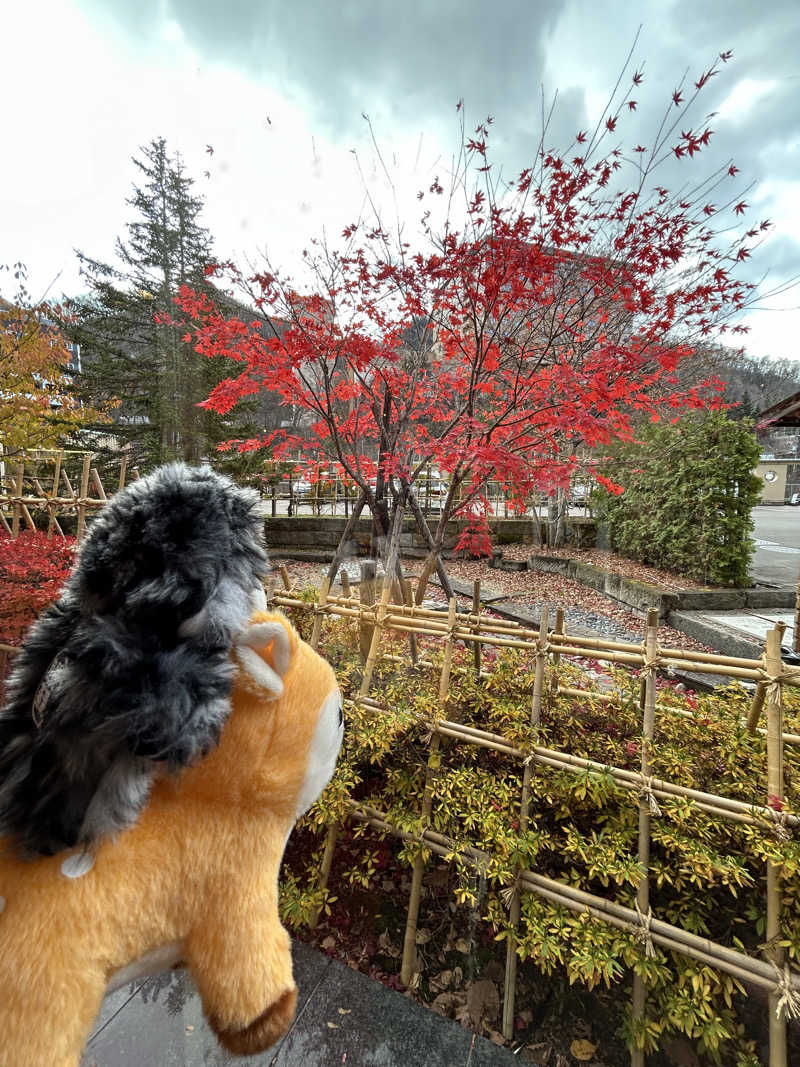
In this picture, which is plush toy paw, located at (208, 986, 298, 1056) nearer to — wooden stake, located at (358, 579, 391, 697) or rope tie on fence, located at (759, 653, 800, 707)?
wooden stake, located at (358, 579, 391, 697)

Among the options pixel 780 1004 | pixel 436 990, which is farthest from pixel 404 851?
pixel 780 1004

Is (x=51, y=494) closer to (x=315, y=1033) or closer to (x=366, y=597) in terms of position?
(x=366, y=597)

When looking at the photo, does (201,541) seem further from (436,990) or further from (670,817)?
(436,990)

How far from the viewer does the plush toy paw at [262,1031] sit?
3.27 ft

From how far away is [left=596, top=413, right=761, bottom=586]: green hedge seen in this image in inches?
311

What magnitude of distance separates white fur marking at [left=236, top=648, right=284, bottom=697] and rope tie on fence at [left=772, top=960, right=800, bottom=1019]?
2.01m

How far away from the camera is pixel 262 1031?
101 cm

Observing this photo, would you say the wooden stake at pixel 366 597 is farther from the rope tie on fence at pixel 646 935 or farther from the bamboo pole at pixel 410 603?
the rope tie on fence at pixel 646 935

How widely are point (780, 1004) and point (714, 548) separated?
7828mm

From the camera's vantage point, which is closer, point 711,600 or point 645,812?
point 645,812

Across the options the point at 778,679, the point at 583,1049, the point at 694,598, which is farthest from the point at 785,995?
the point at 694,598

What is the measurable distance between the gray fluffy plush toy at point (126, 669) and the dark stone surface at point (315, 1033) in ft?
5.41

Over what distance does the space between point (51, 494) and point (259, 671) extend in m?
8.30

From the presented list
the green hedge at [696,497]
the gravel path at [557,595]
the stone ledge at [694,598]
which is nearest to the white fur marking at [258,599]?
the gravel path at [557,595]
